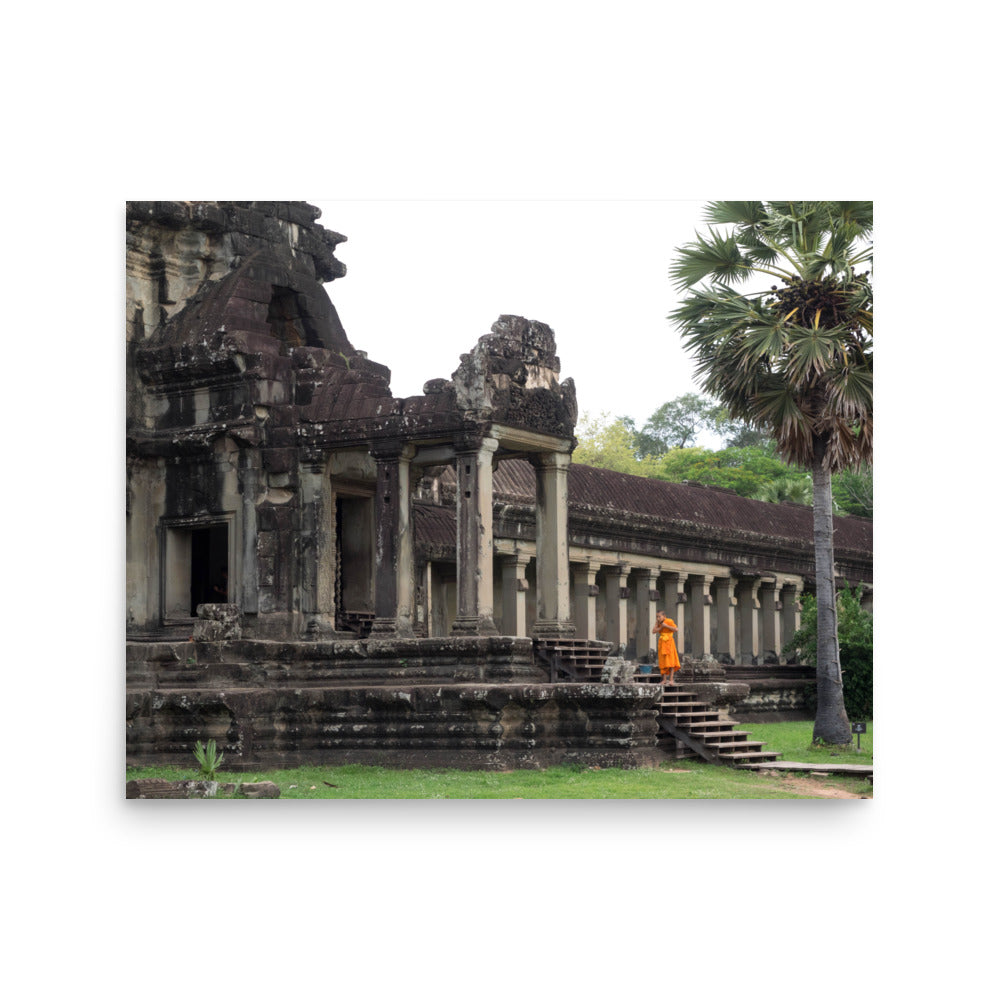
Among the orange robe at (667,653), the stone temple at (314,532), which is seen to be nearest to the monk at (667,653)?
the orange robe at (667,653)

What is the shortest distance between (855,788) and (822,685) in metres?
5.00

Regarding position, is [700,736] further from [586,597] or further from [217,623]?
[586,597]

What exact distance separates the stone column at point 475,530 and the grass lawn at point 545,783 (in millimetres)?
2048

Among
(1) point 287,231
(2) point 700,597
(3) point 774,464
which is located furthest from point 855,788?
(3) point 774,464

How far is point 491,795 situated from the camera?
43.5 ft

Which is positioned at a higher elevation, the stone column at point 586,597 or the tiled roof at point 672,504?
the tiled roof at point 672,504

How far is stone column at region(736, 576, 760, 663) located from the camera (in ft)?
95.6

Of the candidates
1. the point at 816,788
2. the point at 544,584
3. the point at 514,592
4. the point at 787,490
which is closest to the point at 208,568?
the point at 544,584

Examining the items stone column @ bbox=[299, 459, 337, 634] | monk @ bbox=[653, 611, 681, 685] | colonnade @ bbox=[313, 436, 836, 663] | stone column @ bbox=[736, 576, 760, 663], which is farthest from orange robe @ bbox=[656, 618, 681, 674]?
stone column @ bbox=[736, 576, 760, 663]

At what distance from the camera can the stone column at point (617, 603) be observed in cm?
2661

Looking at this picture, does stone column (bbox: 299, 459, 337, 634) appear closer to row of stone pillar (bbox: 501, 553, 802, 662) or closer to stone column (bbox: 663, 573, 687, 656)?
row of stone pillar (bbox: 501, 553, 802, 662)

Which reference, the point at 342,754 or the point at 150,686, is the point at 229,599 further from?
the point at 342,754

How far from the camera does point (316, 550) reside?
17297 millimetres

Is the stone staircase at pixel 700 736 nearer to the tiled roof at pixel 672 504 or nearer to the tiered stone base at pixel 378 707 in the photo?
the tiered stone base at pixel 378 707
